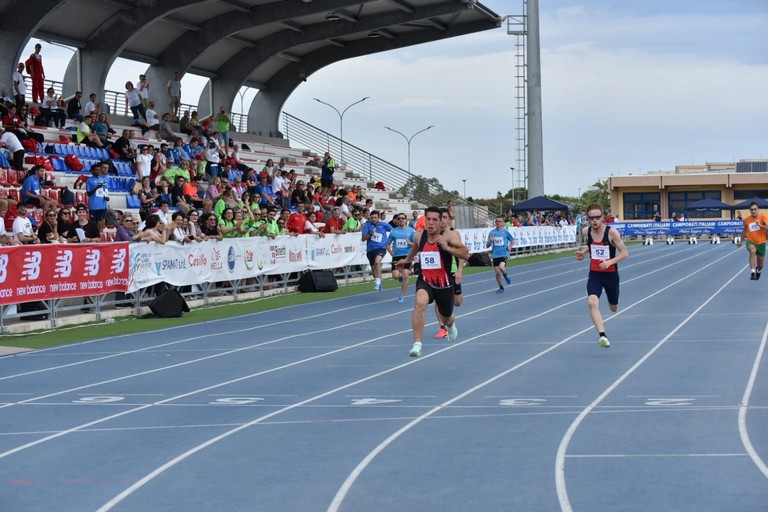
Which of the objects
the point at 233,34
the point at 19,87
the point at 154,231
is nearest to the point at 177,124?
the point at 233,34

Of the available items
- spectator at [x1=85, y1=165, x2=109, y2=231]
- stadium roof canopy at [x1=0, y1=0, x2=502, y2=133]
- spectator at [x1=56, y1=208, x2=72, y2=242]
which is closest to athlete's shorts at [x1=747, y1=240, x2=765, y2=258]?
spectator at [x1=85, y1=165, x2=109, y2=231]

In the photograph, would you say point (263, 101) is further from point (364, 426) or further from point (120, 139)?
point (364, 426)

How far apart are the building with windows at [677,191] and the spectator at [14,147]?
77916mm

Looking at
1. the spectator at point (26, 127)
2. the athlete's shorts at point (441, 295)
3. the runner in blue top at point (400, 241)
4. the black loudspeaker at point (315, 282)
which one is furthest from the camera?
the spectator at point (26, 127)

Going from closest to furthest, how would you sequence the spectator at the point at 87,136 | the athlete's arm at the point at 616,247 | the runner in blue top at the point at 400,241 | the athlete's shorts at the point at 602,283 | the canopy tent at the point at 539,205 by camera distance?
1. the athlete's arm at the point at 616,247
2. the athlete's shorts at the point at 602,283
3. the runner in blue top at the point at 400,241
4. the spectator at the point at 87,136
5. the canopy tent at the point at 539,205

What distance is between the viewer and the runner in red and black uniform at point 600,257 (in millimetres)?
14555

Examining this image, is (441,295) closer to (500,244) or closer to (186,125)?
(500,244)

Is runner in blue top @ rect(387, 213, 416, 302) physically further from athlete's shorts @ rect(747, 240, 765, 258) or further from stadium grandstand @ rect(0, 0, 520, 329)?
athlete's shorts @ rect(747, 240, 765, 258)

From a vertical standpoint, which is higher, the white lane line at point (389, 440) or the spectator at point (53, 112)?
the spectator at point (53, 112)

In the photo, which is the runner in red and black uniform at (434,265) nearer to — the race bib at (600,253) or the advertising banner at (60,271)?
the race bib at (600,253)

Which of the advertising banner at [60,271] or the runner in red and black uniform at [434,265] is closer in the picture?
the runner in red and black uniform at [434,265]

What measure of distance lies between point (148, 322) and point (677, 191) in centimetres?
8416

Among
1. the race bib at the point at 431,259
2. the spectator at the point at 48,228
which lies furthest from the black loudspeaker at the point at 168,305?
the race bib at the point at 431,259

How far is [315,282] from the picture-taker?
27.4 m
